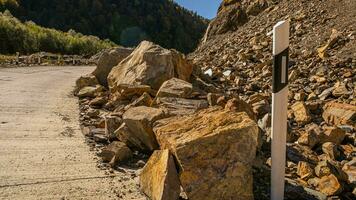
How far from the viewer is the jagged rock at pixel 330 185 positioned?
163 inches

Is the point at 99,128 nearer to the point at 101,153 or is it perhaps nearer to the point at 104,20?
the point at 101,153

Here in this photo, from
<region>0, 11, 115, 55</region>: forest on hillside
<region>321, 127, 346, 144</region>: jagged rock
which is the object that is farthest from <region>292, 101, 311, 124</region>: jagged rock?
<region>0, 11, 115, 55</region>: forest on hillside

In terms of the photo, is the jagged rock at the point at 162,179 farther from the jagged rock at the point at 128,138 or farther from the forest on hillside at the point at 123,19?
the forest on hillside at the point at 123,19

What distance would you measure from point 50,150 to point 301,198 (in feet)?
9.30

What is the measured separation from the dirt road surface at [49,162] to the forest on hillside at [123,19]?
79700 mm

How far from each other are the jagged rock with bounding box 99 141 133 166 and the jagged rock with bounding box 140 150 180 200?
790 millimetres

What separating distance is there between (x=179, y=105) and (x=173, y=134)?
1632 millimetres

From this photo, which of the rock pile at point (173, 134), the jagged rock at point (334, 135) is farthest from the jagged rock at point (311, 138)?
the rock pile at point (173, 134)

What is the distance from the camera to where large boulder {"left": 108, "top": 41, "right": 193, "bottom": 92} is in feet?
24.1

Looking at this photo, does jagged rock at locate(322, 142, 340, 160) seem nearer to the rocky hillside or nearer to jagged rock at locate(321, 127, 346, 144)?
the rocky hillside

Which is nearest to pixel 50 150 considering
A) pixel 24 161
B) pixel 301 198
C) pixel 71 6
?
pixel 24 161

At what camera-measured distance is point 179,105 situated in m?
5.63

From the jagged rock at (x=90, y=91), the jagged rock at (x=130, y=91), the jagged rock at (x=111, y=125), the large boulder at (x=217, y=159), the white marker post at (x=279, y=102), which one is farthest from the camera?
the jagged rock at (x=90, y=91)

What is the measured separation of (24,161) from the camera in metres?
4.71
